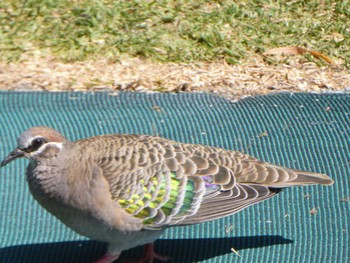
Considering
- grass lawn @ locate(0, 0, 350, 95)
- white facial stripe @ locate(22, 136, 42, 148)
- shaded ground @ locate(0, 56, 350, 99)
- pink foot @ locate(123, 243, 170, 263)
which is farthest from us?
grass lawn @ locate(0, 0, 350, 95)

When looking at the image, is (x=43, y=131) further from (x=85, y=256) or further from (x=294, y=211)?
(x=294, y=211)

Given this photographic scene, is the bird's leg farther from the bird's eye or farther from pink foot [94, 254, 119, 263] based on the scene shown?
the bird's eye

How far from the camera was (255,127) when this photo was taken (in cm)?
546

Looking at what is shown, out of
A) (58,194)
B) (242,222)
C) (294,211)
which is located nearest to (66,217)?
(58,194)

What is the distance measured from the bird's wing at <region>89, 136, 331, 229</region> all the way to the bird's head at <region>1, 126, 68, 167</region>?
0.26 metres

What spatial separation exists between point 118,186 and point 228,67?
268cm

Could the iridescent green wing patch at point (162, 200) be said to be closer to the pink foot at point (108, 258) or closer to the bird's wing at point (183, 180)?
the bird's wing at point (183, 180)

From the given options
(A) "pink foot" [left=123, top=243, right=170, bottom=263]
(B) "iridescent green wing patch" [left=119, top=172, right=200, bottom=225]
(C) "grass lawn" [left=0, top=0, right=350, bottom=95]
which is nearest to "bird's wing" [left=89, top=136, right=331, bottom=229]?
(B) "iridescent green wing patch" [left=119, top=172, right=200, bottom=225]

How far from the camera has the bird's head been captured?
3861 millimetres

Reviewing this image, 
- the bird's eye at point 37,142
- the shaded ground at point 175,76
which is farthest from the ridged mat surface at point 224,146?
the bird's eye at point 37,142

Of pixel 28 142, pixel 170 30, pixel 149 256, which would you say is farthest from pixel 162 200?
pixel 170 30

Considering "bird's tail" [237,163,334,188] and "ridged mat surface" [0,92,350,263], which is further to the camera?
"ridged mat surface" [0,92,350,263]

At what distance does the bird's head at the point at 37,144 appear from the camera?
3.86 metres

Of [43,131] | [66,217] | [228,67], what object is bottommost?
[228,67]
